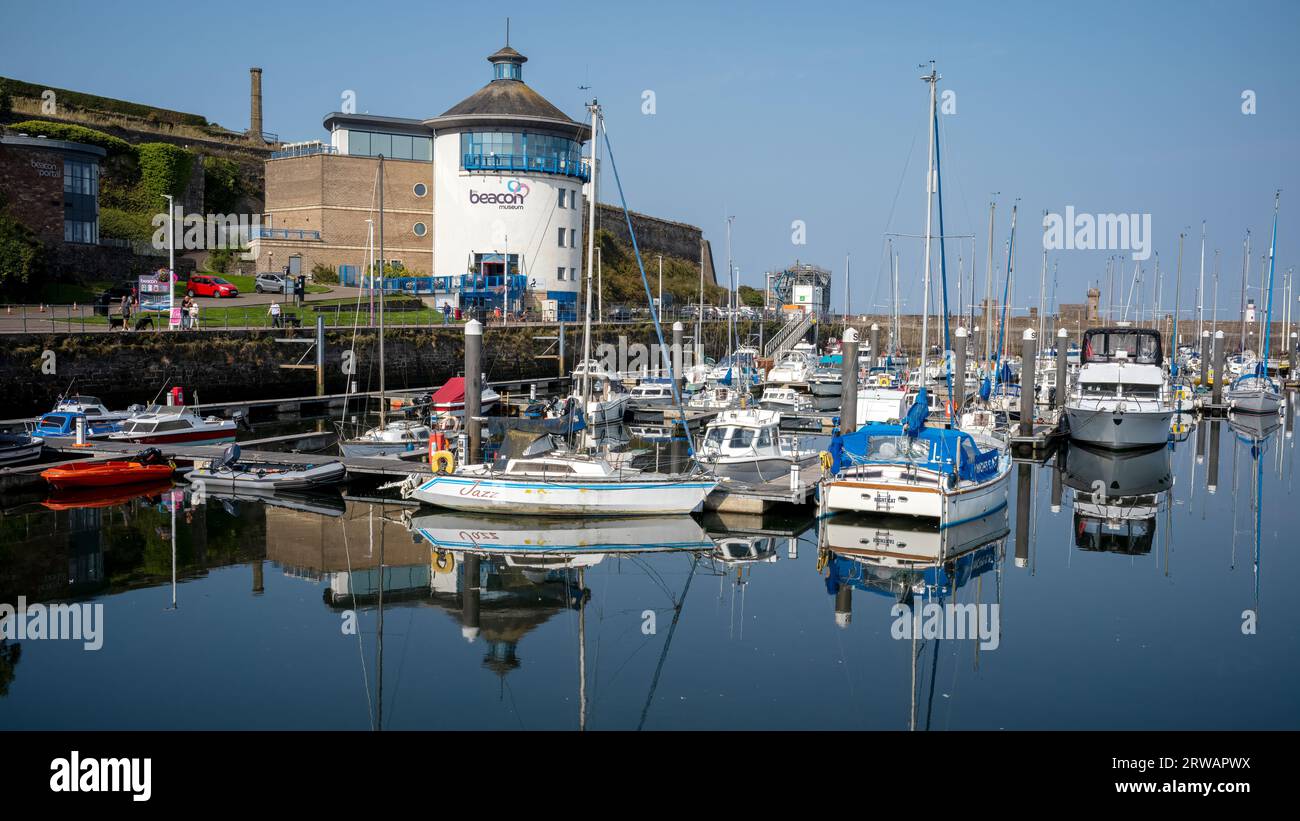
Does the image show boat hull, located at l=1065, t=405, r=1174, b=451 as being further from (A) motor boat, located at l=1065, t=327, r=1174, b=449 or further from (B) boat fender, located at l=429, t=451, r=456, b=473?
(B) boat fender, located at l=429, t=451, r=456, b=473

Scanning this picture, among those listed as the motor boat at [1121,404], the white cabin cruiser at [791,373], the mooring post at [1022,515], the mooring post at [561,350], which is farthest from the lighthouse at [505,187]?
the mooring post at [1022,515]

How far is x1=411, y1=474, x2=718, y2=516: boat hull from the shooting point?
22.9 m

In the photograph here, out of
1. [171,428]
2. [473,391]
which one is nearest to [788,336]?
[171,428]

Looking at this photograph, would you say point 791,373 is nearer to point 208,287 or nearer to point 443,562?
point 208,287

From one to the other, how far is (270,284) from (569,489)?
37.2 metres

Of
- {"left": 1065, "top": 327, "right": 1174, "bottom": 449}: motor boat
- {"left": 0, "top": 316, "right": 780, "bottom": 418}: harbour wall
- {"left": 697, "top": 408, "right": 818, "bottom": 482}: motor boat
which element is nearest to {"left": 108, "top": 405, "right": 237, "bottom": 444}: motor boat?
{"left": 0, "top": 316, "right": 780, "bottom": 418}: harbour wall

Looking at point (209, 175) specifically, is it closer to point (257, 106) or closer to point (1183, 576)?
point (257, 106)

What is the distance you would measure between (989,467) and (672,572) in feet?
27.9

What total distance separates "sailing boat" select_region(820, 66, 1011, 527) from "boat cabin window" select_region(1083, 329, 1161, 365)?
15.9m

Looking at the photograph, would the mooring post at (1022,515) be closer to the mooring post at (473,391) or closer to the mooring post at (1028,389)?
the mooring post at (1028,389)

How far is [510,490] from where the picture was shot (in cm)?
2311
